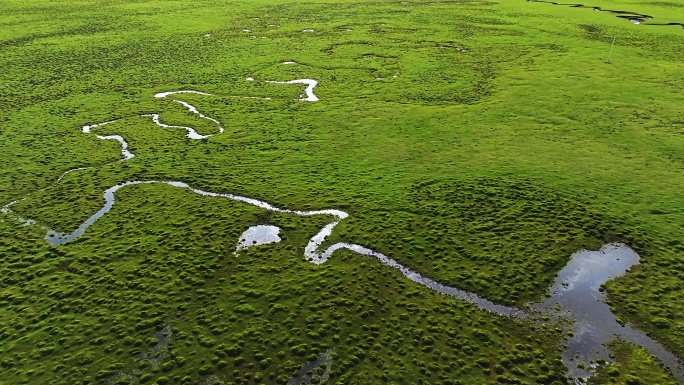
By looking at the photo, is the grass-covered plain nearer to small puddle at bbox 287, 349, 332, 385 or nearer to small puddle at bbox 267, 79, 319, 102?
small puddle at bbox 287, 349, 332, 385

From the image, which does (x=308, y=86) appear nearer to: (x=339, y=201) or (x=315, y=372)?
(x=339, y=201)

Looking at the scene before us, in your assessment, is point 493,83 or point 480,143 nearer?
point 480,143

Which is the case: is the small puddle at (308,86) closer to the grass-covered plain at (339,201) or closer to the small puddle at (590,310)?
the grass-covered plain at (339,201)

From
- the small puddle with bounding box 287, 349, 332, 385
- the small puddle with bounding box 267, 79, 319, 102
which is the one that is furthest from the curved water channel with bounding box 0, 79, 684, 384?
the small puddle with bounding box 267, 79, 319, 102

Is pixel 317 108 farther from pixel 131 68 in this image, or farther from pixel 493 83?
pixel 131 68

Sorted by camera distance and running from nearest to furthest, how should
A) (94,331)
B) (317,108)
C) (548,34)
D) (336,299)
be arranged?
(94,331) → (336,299) → (317,108) → (548,34)

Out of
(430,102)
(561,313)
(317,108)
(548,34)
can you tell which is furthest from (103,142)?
(548,34)

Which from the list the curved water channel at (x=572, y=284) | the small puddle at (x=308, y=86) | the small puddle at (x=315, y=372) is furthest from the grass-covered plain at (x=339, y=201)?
the small puddle at (x=308, y=86)

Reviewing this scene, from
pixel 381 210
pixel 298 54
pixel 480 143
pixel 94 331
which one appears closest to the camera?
pixel 94 331
